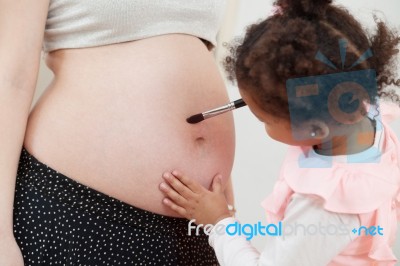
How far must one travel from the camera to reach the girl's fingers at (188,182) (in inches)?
30.4

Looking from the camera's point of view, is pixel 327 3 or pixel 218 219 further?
pixel 218 219

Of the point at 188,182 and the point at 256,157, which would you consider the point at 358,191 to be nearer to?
the point at 188,182

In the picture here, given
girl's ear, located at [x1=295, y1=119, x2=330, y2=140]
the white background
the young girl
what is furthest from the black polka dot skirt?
the white background

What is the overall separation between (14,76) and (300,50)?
1.41 ft

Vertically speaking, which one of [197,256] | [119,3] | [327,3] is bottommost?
[197,256]

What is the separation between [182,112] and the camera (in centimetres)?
80

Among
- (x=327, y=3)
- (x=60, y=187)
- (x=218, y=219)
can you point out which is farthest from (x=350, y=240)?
(x=60, y=187)

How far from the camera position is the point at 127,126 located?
2.51 feet

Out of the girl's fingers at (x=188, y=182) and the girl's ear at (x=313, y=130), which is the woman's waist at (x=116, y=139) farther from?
the girl's ear at (x=313, y=130)

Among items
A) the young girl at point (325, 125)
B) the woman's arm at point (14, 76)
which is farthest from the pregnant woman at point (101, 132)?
the young girl at point (325, 125)

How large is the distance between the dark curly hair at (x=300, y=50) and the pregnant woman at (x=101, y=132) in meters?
0.18

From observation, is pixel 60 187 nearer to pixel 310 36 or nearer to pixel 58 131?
pixel 58 131

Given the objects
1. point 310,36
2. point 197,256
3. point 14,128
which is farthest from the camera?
point 197,256

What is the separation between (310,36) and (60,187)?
433mm
